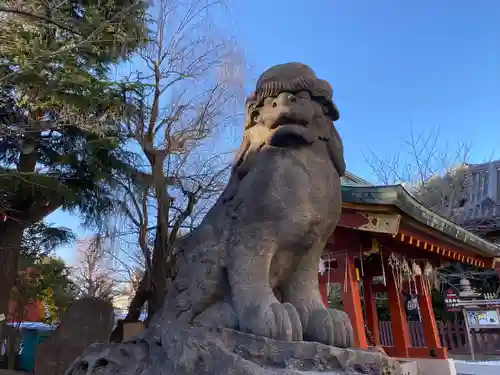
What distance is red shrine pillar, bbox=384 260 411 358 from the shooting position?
5586 millimetres

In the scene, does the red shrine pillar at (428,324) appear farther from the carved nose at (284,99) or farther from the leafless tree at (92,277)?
the leafless tree at (92,277)

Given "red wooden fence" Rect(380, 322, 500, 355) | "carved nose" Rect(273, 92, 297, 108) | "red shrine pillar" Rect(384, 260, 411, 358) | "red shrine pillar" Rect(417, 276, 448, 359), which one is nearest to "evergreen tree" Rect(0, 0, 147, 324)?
"carved nose" Rect(273, 92, 297, 108)

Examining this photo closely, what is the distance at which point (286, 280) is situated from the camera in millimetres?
2023

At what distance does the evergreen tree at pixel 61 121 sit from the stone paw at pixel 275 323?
378 cm

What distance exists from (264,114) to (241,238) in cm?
67

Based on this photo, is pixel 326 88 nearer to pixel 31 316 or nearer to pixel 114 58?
pixel 114 58

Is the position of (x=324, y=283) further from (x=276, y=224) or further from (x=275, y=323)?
(x=275, y=323)

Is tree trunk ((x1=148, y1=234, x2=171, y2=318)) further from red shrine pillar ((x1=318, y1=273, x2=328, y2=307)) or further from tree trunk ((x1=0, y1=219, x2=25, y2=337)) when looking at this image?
red shrine pillar ((x1=318, y1=273, x2=328, y2=307))

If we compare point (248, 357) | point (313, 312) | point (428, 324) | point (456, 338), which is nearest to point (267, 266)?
point (313, 312)

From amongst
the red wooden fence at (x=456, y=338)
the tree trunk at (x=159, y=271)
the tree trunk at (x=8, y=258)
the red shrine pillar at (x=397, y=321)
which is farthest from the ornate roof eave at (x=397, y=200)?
the tree trunk at (x=8, y=258)

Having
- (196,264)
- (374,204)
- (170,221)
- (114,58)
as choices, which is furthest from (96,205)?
(196,264)

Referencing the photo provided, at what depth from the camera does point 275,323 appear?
1.60 m

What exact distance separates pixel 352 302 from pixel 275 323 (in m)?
2.84

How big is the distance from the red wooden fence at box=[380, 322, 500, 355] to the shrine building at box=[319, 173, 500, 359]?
2.52 meters
